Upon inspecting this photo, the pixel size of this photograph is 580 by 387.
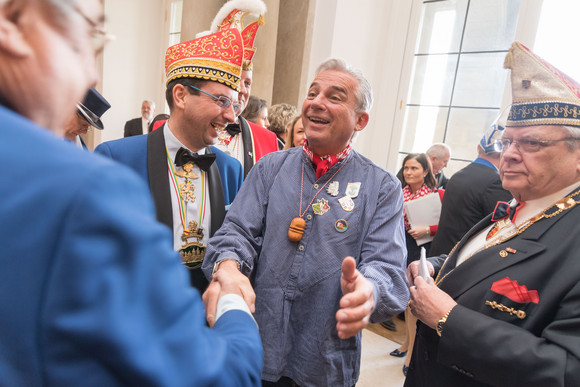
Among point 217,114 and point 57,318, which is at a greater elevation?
point 217,114

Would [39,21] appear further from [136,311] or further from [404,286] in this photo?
[404,286]

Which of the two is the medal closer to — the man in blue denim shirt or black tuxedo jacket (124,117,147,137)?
the man in blue denim shirt

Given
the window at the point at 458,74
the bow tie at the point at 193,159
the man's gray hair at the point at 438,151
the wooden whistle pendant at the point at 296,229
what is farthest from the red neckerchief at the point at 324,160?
the window at the point at 458,74

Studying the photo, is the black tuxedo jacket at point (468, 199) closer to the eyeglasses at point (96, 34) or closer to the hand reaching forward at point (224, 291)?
the hand reaching forward at point (224, 291)

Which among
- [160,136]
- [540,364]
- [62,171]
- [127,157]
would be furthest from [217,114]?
[540,364]

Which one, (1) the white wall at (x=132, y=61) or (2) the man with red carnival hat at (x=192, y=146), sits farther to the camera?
(1) the white wall at (x=132, y=61)

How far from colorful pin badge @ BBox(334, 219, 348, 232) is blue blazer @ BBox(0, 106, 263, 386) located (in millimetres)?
888

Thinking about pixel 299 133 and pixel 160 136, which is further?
pixel 299 133

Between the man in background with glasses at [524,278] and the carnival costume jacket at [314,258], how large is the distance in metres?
0.24

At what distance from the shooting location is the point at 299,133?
9.05 ft

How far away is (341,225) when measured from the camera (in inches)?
49.0

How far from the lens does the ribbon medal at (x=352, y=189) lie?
129cm

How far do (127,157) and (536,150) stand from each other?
5.32ft

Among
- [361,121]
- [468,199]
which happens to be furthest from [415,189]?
[361,121]
